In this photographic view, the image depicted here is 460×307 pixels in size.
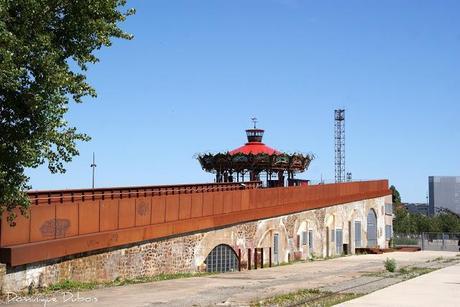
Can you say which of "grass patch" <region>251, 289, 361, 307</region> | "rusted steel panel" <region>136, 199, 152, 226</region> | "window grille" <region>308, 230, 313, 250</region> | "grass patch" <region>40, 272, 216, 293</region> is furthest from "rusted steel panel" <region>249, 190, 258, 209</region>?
"grass patch" <region>251, 289, 361, 307</region>

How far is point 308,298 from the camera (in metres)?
17.7

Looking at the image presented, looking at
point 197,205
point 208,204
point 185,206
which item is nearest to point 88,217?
point 185,206

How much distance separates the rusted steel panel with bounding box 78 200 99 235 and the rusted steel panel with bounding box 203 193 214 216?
7574mm

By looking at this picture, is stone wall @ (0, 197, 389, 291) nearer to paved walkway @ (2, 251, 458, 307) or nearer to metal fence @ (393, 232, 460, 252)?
paved walkway @ (2, 251, 458, 307)

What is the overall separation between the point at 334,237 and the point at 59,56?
31.6 meters

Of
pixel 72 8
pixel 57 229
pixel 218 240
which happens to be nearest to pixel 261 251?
pixel 218 240

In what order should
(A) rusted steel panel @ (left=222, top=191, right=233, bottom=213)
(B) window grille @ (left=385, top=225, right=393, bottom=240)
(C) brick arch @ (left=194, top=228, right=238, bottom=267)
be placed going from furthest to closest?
1. (B) window grille @ (left=385, top=225, right=393, bottom=240)
2. (A) rusted steel panel @ (left=222, top=191, right=233, bottom=213)
3. (C) brick arch @ (left=194, top=228, right=238, bottom=267)

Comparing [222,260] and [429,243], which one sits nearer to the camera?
[222,260]

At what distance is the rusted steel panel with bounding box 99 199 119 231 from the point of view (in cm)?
2196

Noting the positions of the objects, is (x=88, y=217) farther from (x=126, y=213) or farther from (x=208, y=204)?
(x=208, y=204)

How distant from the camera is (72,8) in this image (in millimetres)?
14102

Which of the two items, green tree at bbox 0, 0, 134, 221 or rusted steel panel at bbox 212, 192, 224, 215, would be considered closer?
green tree at bbox 0, 0, 134, 221

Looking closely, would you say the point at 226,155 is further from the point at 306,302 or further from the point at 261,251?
the point at 306,302

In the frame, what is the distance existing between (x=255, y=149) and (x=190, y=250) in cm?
1826
